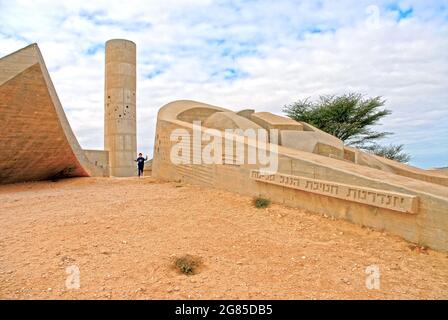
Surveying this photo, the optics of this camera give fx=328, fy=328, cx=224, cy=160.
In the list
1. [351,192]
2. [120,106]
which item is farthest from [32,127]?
[351,192]

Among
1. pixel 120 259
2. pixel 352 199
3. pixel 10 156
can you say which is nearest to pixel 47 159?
pixel 10 156

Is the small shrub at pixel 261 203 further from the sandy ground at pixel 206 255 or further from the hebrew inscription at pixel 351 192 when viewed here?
the hebrew inscription at pixel 351 192

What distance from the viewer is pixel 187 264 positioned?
329cm

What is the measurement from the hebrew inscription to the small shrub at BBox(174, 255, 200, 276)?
86.5 inches

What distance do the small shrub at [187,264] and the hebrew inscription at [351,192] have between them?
2.20 metres

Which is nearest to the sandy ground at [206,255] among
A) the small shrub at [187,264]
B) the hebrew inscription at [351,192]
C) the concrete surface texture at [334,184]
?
the small shrub at [187,264]

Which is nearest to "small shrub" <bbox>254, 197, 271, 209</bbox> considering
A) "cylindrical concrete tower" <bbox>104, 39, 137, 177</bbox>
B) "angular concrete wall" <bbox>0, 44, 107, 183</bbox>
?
"angular concrete wall" <bbox>0, 44, 107, 183</bbox>

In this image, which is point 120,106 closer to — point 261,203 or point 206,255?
point 261,203

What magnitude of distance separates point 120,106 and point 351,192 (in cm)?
1229

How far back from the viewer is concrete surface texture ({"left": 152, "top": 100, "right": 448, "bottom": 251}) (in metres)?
3.71

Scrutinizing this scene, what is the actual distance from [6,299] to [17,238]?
5.55ft

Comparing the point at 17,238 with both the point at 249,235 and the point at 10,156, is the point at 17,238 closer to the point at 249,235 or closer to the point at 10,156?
the point at 249,235

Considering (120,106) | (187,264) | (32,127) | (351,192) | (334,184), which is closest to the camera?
(187,264)

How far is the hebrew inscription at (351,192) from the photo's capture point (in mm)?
3772
